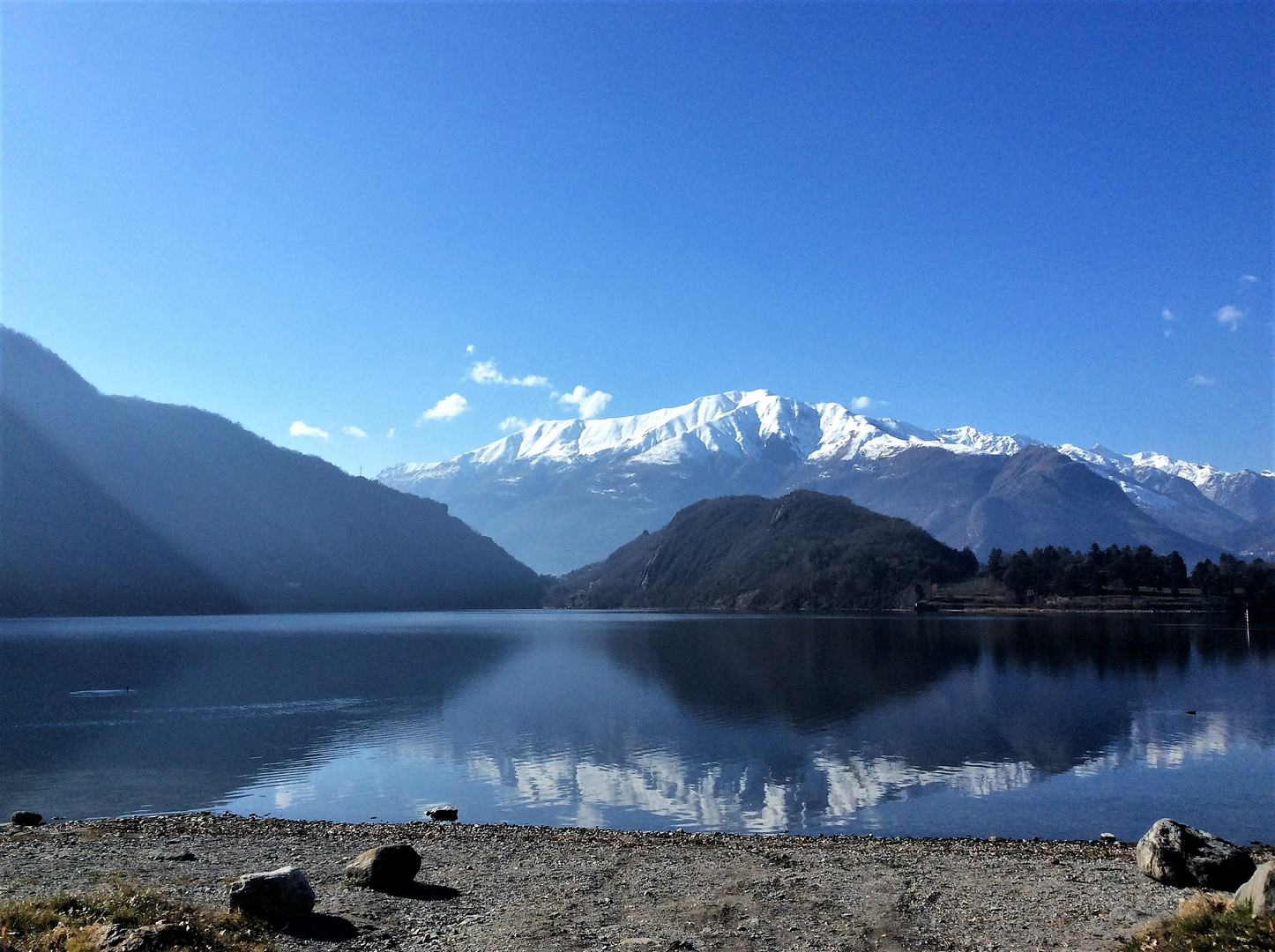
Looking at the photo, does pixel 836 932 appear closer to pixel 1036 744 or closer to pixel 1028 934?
pixel 1028 934

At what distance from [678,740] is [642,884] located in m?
33.4

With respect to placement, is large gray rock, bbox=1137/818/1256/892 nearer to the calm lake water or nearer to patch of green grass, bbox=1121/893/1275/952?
patch of green grass, bbox=1121/893/1275/952

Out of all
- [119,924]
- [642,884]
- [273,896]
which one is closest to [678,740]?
[642,884]

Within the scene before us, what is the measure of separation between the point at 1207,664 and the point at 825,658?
47.4m

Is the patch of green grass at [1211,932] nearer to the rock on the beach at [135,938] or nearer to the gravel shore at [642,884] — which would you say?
the gravel shore at [642,884]

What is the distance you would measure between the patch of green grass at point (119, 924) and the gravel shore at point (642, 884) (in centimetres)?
150

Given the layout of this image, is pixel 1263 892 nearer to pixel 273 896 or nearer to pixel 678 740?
pixel 273 896

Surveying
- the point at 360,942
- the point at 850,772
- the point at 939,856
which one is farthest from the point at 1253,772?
the point at 360,942

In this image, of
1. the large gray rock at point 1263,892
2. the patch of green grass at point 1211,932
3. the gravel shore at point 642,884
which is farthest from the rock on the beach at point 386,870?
the large gray rock at point 1263,892

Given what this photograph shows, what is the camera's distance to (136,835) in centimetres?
3225

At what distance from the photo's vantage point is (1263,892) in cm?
1465

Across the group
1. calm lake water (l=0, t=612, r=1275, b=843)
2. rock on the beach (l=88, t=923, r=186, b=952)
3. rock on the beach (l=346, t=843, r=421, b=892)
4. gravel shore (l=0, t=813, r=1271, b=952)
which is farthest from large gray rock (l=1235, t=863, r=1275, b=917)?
calm lake water (l=0, t=612, r=1275, b=843)

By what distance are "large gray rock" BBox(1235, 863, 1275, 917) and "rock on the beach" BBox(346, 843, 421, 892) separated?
20.0 m

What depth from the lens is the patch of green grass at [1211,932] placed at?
14.0 metres
